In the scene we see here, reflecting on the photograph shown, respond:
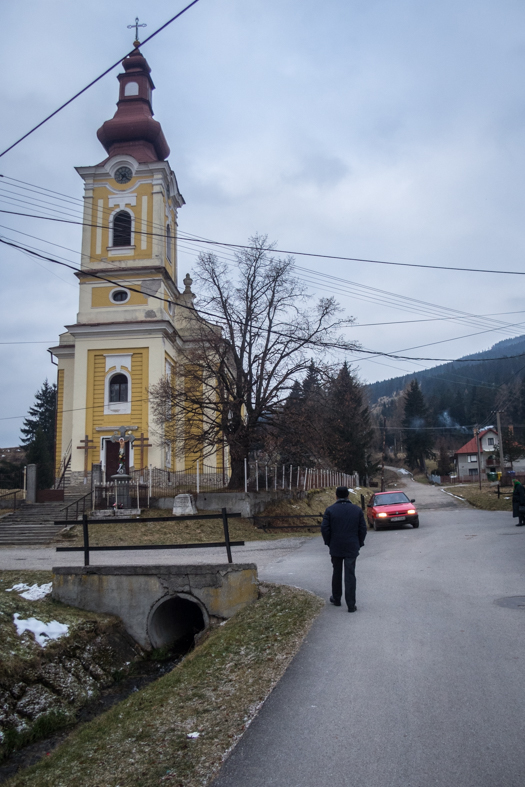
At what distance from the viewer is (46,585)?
10.7 meters

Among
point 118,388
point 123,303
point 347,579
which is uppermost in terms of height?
point 123,303

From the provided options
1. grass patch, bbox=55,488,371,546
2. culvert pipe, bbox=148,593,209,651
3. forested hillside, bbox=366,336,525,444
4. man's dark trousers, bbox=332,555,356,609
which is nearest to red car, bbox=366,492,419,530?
grass patch, bbox=55,488,371,546

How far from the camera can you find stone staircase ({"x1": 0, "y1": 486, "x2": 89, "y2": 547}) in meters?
21.5

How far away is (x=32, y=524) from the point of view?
23516 millimetres

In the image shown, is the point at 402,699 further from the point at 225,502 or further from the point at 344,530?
the point at 225,502

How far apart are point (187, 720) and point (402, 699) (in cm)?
177

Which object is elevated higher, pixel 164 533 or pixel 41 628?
pixel 164 533

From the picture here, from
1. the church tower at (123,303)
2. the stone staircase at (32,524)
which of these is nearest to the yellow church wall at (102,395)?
the church tower at (123,303)

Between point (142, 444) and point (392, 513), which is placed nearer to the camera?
point (392, 513)

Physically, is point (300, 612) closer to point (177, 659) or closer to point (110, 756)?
point (177, 659)

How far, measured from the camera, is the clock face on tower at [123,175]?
36375 millimetres

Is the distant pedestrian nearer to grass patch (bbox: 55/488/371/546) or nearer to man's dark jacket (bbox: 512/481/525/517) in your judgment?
man's dark jacket (bbox: 512/481/525/517)

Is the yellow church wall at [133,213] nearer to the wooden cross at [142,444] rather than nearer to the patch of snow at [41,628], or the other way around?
the wooden cross at [142,444]

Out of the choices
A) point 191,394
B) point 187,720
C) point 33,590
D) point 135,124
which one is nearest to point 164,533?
point 191,394
